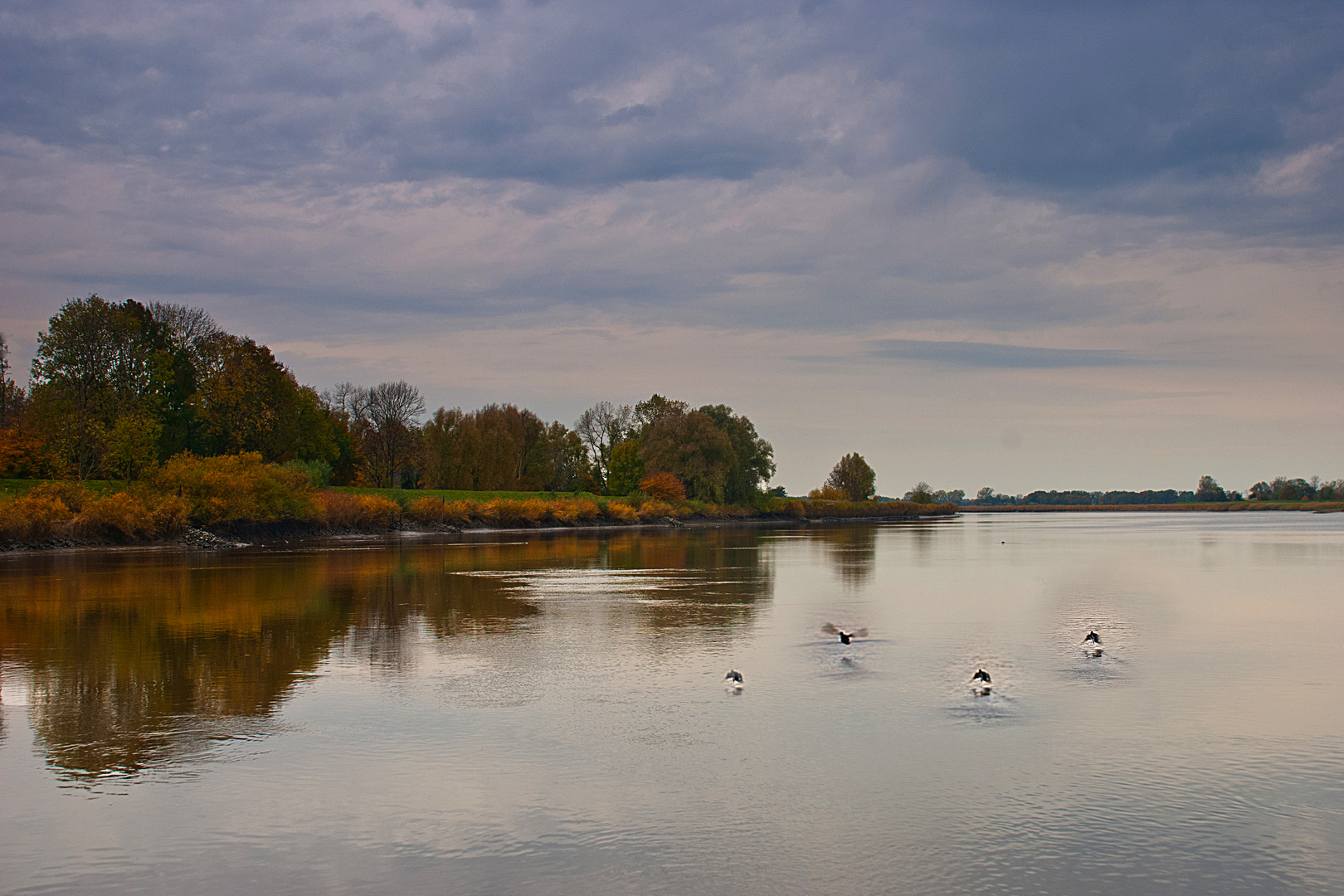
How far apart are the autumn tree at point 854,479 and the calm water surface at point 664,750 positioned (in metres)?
137

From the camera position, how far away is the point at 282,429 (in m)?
68.2

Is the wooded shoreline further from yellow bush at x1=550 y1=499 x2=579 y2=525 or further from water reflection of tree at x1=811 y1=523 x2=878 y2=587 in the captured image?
water reflection of tree at x1=811 y1=523 x2=878 y2=587

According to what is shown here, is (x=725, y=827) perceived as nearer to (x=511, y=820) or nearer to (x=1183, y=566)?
(x=511, y=820)

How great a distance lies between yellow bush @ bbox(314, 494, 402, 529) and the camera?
56594mm

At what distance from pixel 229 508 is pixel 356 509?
477 inches

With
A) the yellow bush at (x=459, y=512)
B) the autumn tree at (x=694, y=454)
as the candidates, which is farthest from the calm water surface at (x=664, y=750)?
the autumn tree at (x=694, y=454)

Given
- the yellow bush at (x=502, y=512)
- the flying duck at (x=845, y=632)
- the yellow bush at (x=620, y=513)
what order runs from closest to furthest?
the flying duck at (x=845, y=632) < the yellow bush at (x=502, y=512) < the yellow bush at (x=620, y=513)

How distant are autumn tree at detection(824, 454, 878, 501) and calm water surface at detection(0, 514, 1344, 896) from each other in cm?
13729

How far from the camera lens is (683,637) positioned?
51.2 feet

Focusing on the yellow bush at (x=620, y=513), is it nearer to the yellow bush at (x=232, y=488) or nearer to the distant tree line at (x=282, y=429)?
the distant tree line at (x=282, y=429)

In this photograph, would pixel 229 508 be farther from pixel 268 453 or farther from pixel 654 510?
pixel 654 510

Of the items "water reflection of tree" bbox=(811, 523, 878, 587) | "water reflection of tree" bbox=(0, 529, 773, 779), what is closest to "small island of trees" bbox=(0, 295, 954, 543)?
"water reflection of tree" bbox=(0, 529, 773, 779)

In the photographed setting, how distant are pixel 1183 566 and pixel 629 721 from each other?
87.3 feet

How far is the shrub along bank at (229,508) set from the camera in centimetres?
3925
